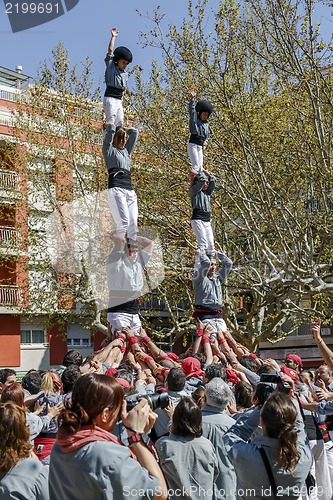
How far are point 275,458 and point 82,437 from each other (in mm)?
1495

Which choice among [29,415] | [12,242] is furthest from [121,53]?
[12,242]

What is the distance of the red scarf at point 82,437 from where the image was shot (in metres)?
3.31

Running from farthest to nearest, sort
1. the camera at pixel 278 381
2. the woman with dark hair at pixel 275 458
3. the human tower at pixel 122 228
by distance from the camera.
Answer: the human tower at pixel 122 228 → the camera at pixel 278 381 → the woman with dark hair at pixel 275 458

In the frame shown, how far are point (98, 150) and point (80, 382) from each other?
881 inches

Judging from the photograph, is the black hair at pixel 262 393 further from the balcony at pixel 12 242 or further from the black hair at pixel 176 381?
the balcony at pixel 12 242

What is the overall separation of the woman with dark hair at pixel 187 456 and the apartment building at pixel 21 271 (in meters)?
20.3

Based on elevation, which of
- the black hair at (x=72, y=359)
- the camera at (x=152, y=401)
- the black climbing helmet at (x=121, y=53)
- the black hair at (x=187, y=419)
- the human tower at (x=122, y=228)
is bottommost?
the black hair at (x=187, y=419)

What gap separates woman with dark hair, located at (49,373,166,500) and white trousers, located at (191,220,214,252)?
28.4ft

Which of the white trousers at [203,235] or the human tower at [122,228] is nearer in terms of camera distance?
the human tower at [122,228]

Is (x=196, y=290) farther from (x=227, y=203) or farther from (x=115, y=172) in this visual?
(x=227, y=203)

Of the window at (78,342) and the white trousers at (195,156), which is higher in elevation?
the white trousers at (195,156)

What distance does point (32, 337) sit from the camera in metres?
34.2

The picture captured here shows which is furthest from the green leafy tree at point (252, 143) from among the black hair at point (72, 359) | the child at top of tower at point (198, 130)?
the black hair at point (72, 359)

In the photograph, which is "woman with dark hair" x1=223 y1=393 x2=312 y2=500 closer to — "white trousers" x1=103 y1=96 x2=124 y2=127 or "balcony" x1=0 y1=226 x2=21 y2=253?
"white trousers" x1=103 y1=96 x2=124 y2=127
